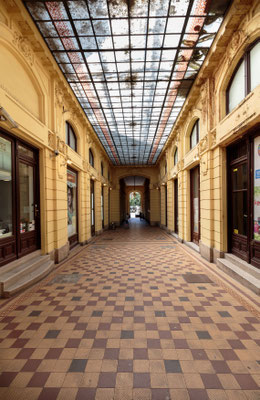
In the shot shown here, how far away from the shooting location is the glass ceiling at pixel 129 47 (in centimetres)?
410

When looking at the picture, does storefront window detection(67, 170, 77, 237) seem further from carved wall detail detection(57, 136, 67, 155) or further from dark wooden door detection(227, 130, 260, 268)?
dark wooden door detection(227, 130, 260, 268)

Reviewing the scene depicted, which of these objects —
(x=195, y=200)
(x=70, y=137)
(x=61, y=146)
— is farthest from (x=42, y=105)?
(x=195, y=200)

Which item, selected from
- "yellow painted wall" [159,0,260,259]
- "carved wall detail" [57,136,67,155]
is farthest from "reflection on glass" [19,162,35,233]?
"yellow painted wall" [159,0,260,259]

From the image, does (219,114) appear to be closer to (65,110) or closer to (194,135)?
(194,135)

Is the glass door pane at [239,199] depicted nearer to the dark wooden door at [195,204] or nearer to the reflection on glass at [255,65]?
the reflection on glass at [255,65]

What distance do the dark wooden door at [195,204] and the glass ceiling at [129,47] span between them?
9.14 ft

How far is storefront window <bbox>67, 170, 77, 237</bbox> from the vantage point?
7.77 m

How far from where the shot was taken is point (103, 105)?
7.87m

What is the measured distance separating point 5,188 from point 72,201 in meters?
3.68

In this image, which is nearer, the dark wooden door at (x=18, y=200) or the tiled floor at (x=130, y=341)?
the tiled floor at (x=130, y=341)

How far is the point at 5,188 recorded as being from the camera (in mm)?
4570

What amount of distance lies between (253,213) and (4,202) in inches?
218

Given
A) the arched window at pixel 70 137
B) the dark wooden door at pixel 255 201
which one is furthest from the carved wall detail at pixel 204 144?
A: the arched window at pixel 70 137

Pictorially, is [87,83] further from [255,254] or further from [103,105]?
[255,254]
